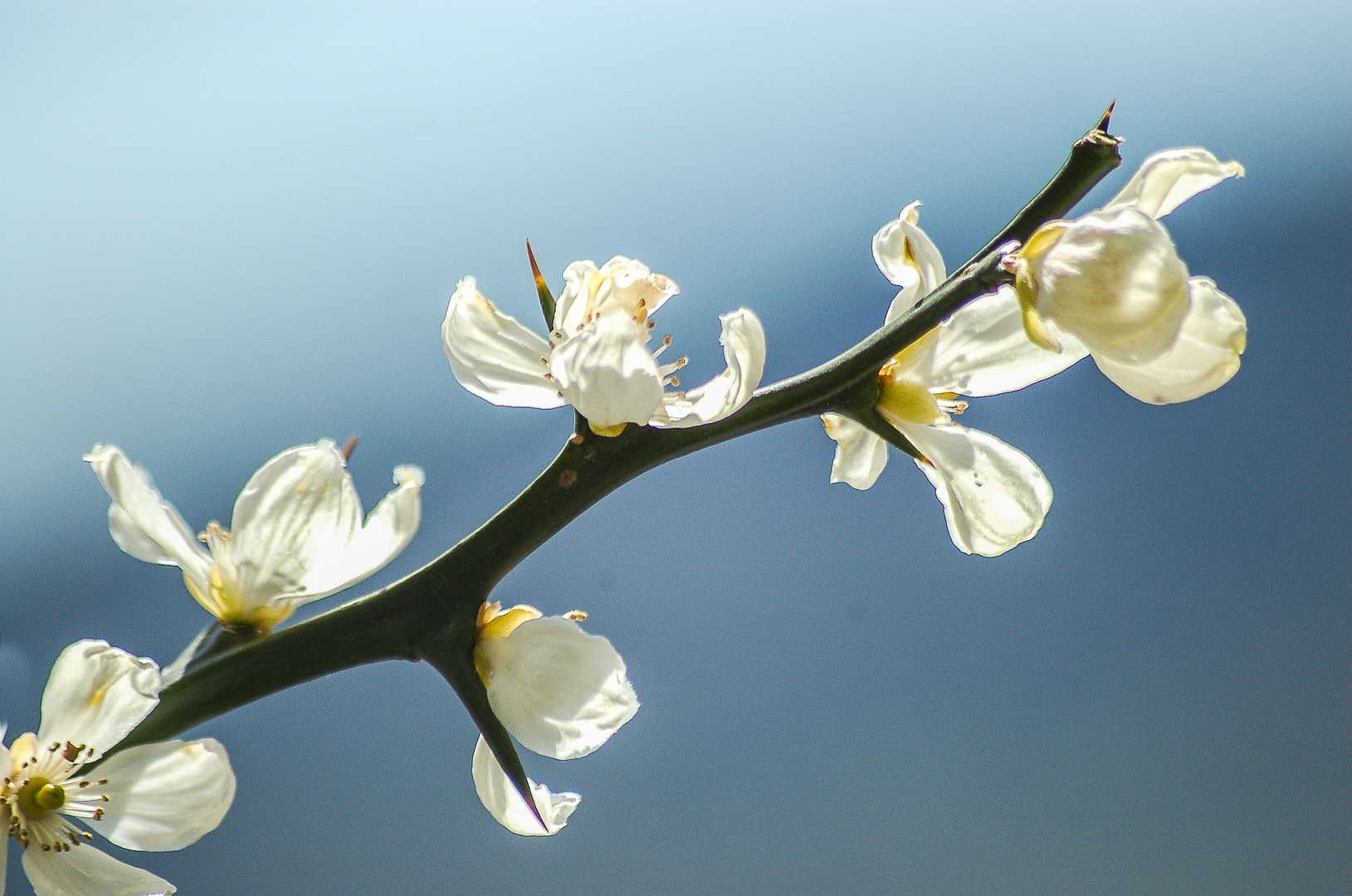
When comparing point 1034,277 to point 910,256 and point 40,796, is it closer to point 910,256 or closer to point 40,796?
point 910,256

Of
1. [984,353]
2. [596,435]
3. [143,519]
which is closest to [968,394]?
[984,353]

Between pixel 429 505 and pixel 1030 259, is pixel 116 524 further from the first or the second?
pixel 429 505

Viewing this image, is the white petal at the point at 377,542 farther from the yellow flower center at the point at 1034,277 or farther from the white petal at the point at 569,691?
the yellow flower center at the point at 1034,277

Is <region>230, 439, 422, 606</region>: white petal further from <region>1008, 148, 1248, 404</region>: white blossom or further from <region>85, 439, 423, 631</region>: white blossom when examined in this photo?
<region>1008, 148, 1248, 404</region>: white blossom

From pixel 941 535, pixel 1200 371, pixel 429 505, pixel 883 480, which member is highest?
pixel 1200 371

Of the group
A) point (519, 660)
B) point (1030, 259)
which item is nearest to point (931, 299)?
point (1030, 259)
